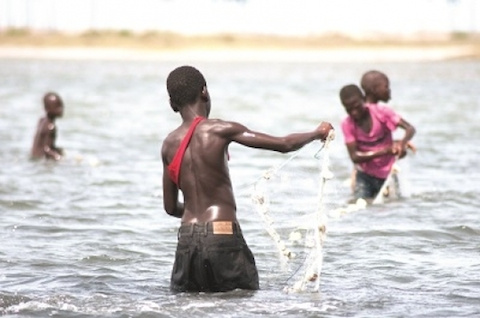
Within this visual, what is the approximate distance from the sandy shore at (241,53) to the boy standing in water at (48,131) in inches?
2293

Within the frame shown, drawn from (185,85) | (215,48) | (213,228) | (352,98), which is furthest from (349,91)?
(215,48)

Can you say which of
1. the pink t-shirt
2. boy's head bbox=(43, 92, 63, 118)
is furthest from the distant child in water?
boy's head bbox=(43, 92, 63, 118)

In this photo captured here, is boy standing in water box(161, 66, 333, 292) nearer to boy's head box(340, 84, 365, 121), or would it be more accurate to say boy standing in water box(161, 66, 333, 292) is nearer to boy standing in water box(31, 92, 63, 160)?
boy's head box(340, 84, 365, 121)

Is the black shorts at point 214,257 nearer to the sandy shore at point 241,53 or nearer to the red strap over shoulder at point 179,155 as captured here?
the red strap over shoulder at point 179,155

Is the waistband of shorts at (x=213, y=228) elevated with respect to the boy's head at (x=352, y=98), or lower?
lower

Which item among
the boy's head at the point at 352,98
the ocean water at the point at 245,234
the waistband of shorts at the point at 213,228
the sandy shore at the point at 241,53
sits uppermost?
the sandy shore at the point at 241,53

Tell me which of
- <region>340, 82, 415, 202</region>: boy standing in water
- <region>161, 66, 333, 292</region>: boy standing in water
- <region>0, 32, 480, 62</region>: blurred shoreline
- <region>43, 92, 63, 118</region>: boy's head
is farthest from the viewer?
<region>0, 32, 480, 62</region>: blurred shoreline

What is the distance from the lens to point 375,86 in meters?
12.2

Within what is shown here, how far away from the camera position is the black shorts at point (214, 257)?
24.0 feet

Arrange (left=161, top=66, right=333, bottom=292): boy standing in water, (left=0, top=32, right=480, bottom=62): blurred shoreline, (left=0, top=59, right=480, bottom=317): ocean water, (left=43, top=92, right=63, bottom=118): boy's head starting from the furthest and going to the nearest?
(left=0, top=32, right=480, bottom=62): blurred shoreline < (left=43, top=92, right=63, bottom=118): boy's head < (left=0, top=59, right=480, bottom=317): ocean water < (left=161, top=66, right=333, bottom=292): boy standing in water

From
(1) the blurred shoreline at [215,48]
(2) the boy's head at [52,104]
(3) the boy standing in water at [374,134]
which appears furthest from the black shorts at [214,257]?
(1) the blurred shoreline at [215,48]

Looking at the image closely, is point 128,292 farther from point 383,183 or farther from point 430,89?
point 430,89

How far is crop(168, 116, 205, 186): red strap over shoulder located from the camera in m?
7.32

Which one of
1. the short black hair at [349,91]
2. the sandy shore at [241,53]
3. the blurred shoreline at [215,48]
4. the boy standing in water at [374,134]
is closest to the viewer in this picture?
the short black hair at [349,91]
